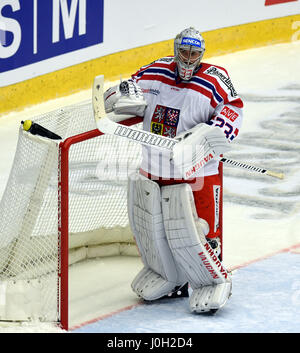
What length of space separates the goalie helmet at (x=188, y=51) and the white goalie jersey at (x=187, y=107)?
6 cm

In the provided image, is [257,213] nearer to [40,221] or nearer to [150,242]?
[150,242]

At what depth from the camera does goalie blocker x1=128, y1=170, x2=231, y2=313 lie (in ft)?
12.9

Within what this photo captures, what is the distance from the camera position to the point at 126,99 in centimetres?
396

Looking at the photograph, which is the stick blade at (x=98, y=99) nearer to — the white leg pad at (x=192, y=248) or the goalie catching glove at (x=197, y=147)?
the goalie catching glove at (x=197, y=147)

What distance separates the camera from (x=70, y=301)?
4.18 meters

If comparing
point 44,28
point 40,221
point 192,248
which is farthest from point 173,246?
point 44,28

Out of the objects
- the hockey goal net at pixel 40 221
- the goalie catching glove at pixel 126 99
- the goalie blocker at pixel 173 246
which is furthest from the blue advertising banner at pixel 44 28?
the goalie blocker at pixel 173 246

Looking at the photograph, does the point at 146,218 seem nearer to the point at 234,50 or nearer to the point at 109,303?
the point at 109,303

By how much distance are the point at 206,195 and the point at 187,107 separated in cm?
37

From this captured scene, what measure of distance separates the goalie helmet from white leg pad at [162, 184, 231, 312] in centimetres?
47

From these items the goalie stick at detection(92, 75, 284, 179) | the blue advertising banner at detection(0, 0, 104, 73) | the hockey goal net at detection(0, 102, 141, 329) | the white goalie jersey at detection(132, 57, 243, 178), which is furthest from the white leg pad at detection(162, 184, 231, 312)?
the blue advertising banner at detection(0, 0, 104, 73)

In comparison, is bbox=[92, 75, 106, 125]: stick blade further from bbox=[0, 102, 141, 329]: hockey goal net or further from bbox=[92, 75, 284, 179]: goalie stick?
bbox=[0, 102, 141, 329]: hockey goal net

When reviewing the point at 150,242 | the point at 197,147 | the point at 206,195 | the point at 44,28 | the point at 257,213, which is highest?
the point at 197,147
